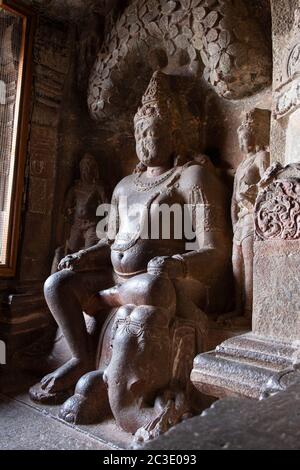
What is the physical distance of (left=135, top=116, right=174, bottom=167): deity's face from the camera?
10.7 feet

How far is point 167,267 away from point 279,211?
37.5 inches

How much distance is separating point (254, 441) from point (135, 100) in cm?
358

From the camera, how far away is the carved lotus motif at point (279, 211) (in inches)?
66.2

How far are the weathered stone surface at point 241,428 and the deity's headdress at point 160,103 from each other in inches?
101

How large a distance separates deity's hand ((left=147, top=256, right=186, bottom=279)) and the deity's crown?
1.30 m

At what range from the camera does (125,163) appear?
4.22 metres

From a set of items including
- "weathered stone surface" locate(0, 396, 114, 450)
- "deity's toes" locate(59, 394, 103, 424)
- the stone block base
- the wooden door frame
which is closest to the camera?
the stone block base

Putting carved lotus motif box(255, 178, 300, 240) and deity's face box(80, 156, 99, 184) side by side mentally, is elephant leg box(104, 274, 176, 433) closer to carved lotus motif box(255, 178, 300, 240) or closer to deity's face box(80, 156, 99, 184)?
carved lotus motif box(255, 178, 300, 240)

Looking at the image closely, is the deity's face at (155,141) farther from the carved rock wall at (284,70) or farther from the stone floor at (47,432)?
the stone floor at (47,432)

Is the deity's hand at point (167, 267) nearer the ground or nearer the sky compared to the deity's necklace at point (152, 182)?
nearer the ground

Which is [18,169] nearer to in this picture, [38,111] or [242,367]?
[38,111]

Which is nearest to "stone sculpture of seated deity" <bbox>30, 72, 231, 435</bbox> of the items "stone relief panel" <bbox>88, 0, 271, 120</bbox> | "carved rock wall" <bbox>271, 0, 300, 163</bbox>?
"stone relief panel" <bbox>88, 0, 271, 120</bbox>

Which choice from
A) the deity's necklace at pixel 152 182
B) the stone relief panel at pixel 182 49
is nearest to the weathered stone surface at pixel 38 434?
the deity's necklace at pixel 152 182

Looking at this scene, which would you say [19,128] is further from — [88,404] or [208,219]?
[88,404]
